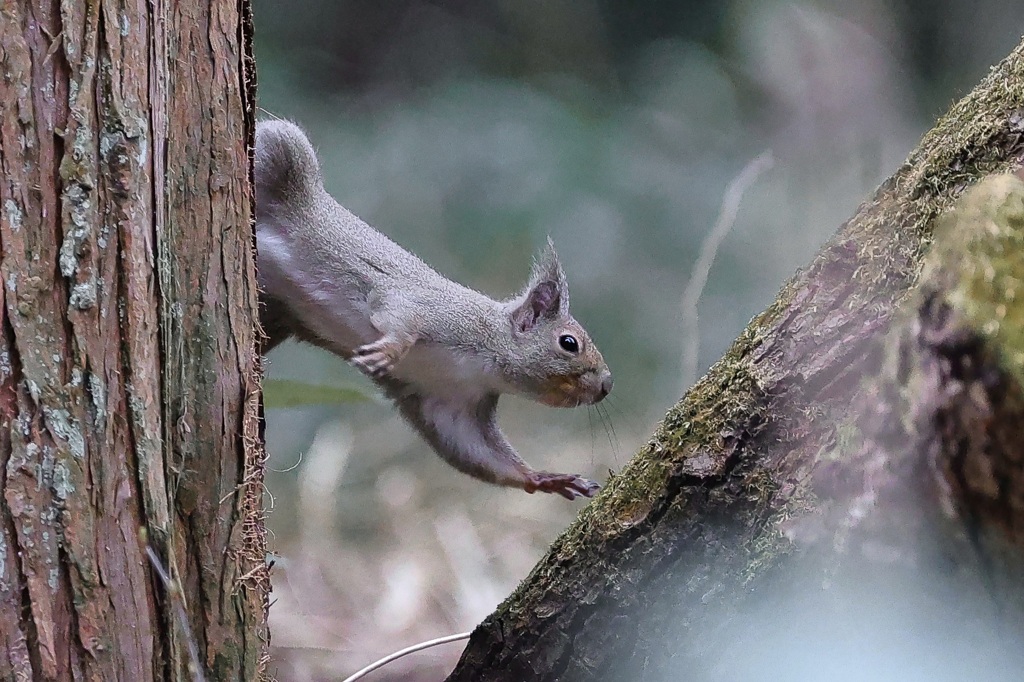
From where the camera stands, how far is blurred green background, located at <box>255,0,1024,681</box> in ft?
8.82

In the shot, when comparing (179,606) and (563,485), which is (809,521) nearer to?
(179,606)

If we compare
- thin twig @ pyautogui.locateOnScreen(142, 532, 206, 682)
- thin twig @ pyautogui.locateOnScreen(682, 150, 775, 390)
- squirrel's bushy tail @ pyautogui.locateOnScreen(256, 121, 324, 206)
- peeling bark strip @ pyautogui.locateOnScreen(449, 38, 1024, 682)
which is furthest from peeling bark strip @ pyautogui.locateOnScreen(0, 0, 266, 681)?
thin twig @ pyautogui.locateOnScreen(682, 150, 775, 390)

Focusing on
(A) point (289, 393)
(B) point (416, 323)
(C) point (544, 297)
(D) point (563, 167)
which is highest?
(D) point (563, 167)

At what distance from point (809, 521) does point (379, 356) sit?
1043 millimetres

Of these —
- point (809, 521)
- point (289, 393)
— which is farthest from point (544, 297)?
point (809, 521)

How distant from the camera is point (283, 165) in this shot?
→ 79.0 inches

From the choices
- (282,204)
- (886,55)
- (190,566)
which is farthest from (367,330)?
(886,55)

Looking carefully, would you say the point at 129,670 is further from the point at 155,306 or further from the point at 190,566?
the point at 155,306

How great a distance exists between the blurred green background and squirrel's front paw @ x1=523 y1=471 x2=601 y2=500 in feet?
2.02

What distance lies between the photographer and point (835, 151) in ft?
8.69

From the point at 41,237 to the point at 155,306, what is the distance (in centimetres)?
14

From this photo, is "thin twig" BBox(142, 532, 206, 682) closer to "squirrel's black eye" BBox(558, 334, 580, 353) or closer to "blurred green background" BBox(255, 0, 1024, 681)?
"squirrel's black eye" BBox(558, 334, 580, 353)

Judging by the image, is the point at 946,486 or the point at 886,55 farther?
the point at 886,55

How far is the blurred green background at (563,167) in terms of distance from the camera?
2.69 m
